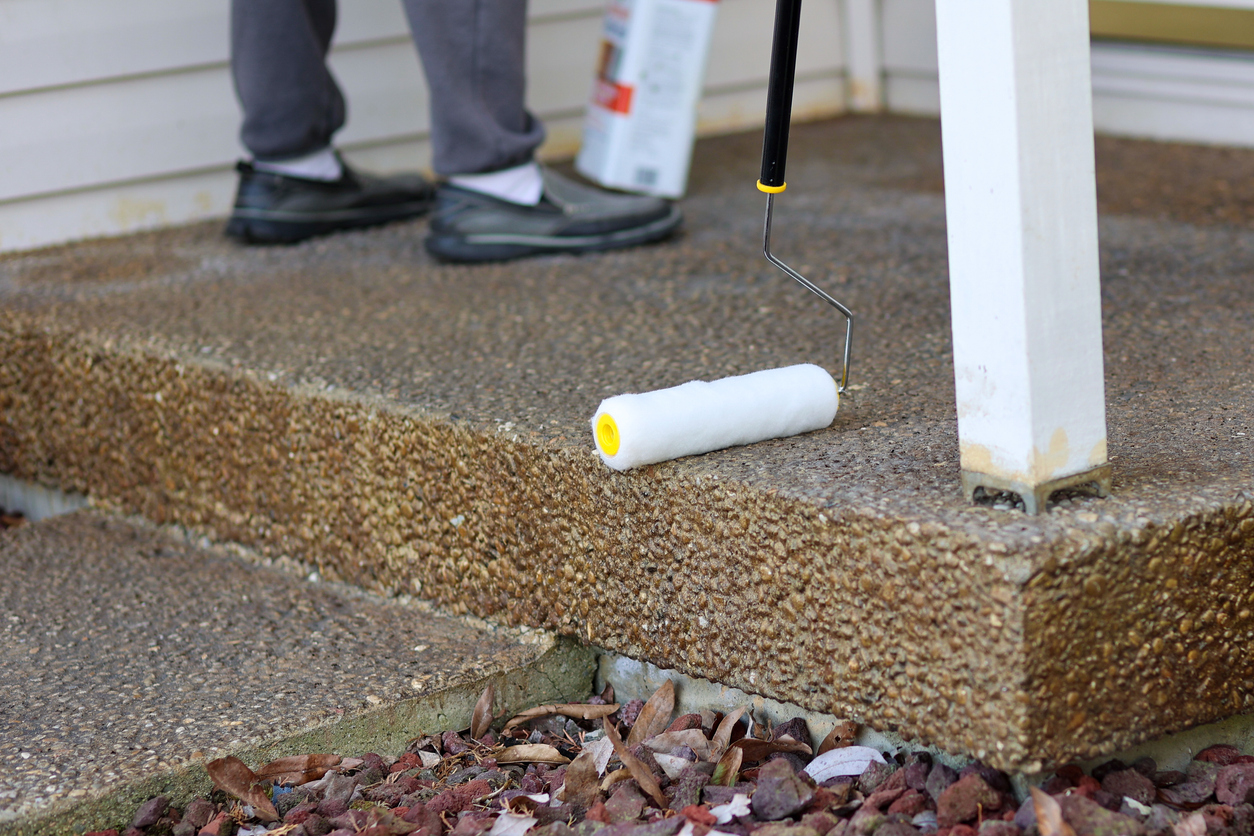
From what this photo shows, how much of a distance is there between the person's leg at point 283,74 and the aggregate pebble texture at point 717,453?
18cm

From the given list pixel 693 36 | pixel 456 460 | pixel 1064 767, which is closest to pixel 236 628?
pixel 456 460

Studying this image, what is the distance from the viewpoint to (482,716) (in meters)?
1.23

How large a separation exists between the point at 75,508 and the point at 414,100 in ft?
3.92

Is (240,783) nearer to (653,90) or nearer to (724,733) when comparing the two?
(724,733)

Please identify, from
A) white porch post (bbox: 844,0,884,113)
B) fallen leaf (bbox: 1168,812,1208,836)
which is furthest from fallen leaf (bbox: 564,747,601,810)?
white porch post (bbox: 844,0,884,113)

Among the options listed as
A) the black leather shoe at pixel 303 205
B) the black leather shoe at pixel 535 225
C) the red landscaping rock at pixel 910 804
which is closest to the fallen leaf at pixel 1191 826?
the red landscaping rock at pixel 910 804

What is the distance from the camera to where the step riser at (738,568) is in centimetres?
91

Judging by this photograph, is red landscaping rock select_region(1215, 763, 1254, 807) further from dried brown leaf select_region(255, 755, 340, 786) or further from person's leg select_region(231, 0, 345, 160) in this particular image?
person's leg select_region(231, 0, 345, 160)

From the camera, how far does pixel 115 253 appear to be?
2217 mm

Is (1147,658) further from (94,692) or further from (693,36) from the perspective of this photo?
(693,36)

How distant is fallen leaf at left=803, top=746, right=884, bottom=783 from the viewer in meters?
1.06

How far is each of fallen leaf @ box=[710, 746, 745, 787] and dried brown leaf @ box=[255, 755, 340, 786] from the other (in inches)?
13.1

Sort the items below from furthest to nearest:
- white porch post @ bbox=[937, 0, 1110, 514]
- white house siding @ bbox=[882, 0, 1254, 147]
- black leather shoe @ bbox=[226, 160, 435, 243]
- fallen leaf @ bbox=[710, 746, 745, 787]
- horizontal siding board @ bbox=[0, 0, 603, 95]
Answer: white house siding @ bbox=[882, 0, 1254, 147]
horizontal siding board @ bbox=[0, 0, 603, 95]
black leather shoe @ bbox=[226, 160, 435, 243]
fallen leaf @ bbox=[710, 746, 745, 787]
white porch post @ bbox=[937, 0, 1110, 514]

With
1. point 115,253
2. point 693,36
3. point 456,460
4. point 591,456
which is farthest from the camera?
point 693,36
